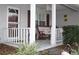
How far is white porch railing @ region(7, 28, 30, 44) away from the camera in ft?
47.0

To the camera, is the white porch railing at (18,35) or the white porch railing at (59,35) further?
the white porch railing at (59,35)

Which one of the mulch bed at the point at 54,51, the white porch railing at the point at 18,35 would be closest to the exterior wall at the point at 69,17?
the mulch bed at the point at 54,51

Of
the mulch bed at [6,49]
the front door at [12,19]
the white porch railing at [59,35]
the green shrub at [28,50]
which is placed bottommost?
the mulch bed at [6,49]

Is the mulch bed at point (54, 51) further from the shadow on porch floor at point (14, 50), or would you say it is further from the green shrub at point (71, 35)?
the green shrub at point (71, 35)

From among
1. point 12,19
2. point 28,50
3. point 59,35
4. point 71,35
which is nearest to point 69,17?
point 59,35

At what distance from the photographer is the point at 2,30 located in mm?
15492

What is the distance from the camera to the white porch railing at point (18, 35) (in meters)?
14.3

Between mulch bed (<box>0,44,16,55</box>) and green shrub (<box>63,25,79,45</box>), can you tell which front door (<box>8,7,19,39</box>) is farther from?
green shrub (<box>63,25,79,45</box>)

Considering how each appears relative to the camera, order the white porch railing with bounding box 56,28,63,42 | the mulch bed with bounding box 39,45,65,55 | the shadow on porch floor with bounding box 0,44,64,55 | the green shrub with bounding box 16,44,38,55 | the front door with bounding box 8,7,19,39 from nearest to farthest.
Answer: the green shrub with bounding box 16,44,38,55 → the shadow on porch floor with bounding box 0,44,64,55 → the mulch bed with bounding box 39,45,65,55 → the front door with bounding box 8,7,19,39 → the white porch railing with bounding box 56,28,63,42

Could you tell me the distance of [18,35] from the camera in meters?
15.4

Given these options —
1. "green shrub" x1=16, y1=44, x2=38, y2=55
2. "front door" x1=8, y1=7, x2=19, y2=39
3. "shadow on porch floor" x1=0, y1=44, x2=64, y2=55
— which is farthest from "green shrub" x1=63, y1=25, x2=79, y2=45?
"green shrub" x1=16, y1=44, x2=38, y2=55

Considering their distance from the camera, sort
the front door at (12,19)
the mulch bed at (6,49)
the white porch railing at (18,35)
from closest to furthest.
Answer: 1. the mulch bed at (6,49)
2. the white porch railing at (18,35)
3. the front door at (12,19)
